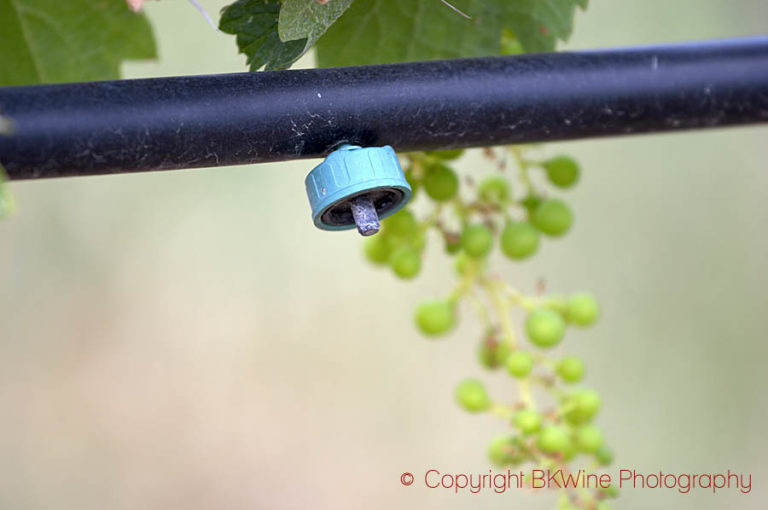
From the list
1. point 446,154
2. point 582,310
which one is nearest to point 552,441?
point 582,310

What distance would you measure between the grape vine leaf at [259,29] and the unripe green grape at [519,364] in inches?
12.9

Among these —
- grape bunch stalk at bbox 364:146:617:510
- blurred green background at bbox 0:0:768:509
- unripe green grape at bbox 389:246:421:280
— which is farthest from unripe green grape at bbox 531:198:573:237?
blurred green background at bbox 0:0:768:509

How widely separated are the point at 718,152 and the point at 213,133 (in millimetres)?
1784

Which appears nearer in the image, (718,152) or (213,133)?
(213,133)

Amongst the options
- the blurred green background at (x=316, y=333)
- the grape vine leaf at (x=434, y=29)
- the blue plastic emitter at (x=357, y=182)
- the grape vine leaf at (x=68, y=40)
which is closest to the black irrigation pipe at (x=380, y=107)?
Answer: the blue plastic emitter at (x=357, y=182)

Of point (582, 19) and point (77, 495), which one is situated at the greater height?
point (582, 19)

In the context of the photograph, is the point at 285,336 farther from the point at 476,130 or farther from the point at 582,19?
the point at 476,130

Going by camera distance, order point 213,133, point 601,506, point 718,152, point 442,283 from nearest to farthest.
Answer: point 213,133 → point 601,506 → point 442,283 → point 718,152

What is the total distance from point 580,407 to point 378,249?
0.21 metres

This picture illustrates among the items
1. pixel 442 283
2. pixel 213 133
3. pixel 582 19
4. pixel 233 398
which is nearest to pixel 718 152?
pixel 582 19

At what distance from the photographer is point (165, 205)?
198 centimetres

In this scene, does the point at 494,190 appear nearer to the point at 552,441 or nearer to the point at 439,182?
the point at 439,182

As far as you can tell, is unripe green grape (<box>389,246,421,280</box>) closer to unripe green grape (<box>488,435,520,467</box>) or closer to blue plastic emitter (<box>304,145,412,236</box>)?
unripe green grape (<box>488,435,520,467</box>)

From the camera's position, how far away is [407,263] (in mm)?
711
